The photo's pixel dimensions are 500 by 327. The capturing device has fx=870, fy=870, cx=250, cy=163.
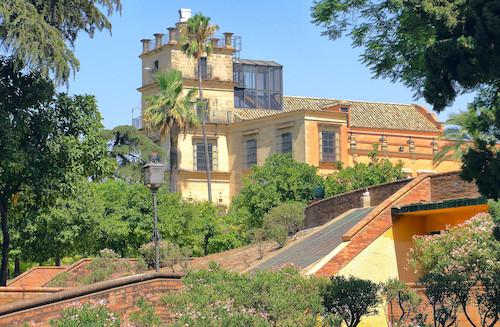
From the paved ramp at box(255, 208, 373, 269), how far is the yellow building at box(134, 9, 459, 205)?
108 feet

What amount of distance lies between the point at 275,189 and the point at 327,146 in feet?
58.2

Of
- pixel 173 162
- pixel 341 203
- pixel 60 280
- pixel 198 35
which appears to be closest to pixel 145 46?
pixel 198 35

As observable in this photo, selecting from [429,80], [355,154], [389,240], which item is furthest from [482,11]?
[355,154]

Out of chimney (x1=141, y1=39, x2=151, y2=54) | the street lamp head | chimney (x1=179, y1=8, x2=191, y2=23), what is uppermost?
chimney (x1=179, y1=8, x2=191, y2=23)

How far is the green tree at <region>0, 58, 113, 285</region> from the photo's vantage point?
795 inches

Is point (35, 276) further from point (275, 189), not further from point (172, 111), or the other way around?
point (172, 111)

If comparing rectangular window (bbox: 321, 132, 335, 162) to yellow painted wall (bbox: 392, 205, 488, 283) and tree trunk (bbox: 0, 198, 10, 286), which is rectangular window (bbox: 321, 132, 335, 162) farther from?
tree trunk (bbox: 0, 198, 10, 286)

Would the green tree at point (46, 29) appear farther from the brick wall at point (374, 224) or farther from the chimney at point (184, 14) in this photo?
the chimney at point (184, 14)

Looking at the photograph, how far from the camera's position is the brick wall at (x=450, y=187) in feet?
74.9

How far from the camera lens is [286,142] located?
6088cm

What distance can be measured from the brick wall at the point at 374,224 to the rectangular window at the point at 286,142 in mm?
36187

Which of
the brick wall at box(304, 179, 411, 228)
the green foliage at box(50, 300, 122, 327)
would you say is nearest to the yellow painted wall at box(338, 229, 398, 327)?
the brick wall at box(304, 179, 411, 228)

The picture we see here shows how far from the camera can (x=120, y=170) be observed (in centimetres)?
5684

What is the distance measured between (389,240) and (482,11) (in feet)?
38.2
